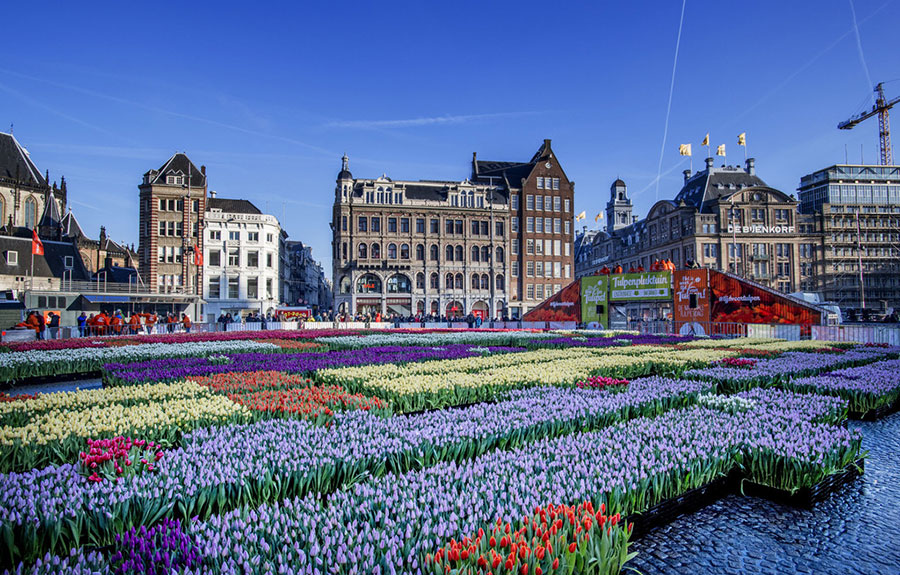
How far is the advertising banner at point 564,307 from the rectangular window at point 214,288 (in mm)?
39040

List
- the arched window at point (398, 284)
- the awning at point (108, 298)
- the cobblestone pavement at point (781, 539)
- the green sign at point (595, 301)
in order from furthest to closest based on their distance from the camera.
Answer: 1. the arched window at point (398, 284)
2. the awning at point (108, 298)
3. the green sign at point (595, 301)
4. the cobblestone pavement at point (781, 539)

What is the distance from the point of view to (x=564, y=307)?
137 ft

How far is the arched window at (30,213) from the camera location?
67100mm

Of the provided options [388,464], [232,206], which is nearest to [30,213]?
[232,206]

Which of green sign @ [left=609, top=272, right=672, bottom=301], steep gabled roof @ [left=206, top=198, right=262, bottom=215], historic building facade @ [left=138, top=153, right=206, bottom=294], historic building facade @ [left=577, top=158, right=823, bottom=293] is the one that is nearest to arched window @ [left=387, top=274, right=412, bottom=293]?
steep gabled roof @ [left=206, top=198, right=262, bottom=215]

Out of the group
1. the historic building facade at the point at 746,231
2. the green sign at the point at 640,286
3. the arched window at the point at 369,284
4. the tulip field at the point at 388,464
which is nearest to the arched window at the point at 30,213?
the arched window at the point at 369,284

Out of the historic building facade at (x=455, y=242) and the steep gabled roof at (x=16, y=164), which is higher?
the steep gabled roof at (x=16, y=164)

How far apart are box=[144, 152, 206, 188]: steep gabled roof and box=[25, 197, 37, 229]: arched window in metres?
21.2

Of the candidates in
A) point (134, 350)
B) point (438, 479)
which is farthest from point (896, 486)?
point (134, 350)

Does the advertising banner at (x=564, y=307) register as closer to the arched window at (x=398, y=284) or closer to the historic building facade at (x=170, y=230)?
the arched window at (x=398, y=284)

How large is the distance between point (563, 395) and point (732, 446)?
3451 mm

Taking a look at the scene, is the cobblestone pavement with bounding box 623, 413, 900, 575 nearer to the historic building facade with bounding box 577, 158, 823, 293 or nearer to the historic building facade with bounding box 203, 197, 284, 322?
the historic building facade with bounding box 203, 197, 284, 322

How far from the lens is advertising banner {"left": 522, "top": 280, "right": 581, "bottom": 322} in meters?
40.5

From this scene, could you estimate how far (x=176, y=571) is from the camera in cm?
324
